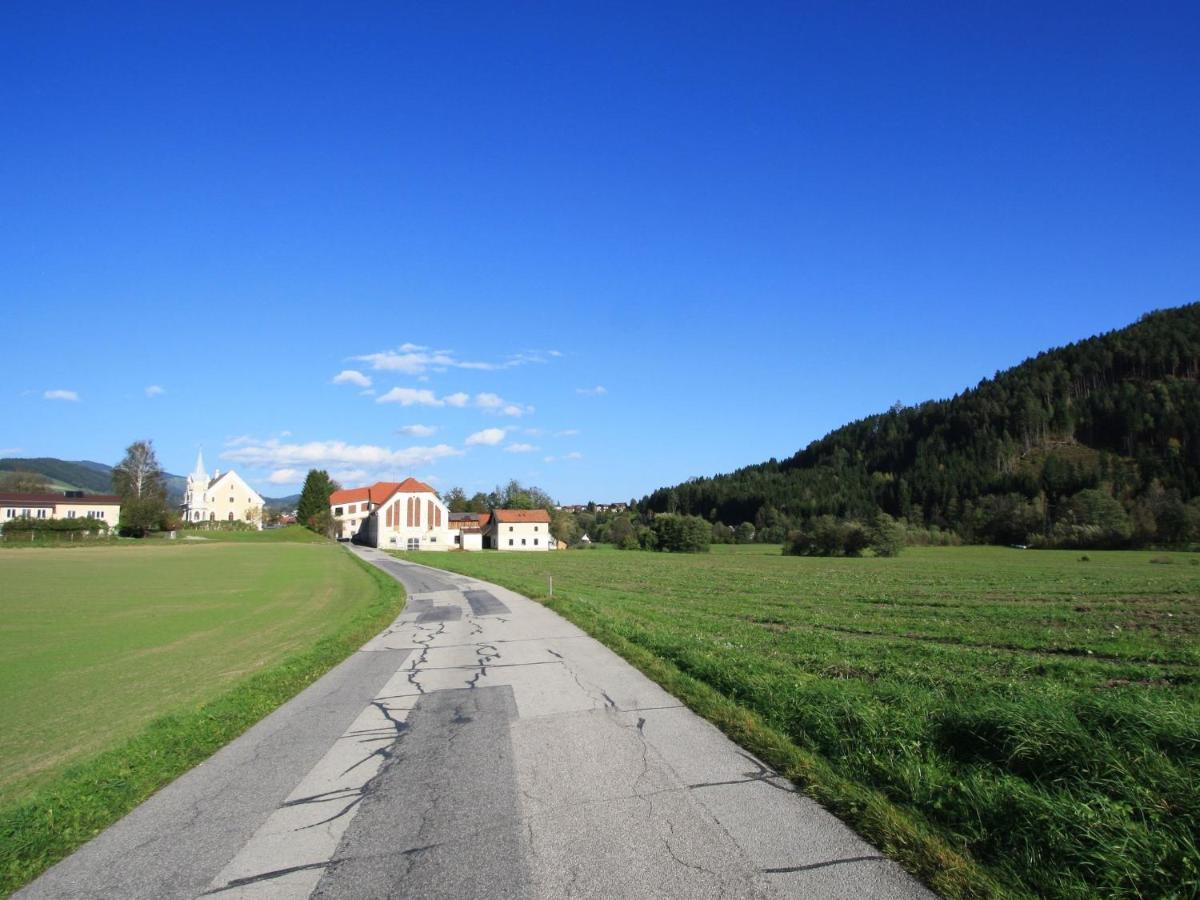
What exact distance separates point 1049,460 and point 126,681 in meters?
165

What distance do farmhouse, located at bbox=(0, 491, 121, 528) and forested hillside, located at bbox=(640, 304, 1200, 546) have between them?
117833mm

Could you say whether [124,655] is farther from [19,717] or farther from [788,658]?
[788,658]

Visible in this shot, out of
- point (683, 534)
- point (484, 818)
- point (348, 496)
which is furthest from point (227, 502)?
point (484, 818)

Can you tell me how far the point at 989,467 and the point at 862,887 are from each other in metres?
176

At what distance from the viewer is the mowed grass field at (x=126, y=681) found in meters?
6.28

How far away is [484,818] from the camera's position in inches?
214

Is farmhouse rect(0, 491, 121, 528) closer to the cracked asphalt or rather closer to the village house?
the village house

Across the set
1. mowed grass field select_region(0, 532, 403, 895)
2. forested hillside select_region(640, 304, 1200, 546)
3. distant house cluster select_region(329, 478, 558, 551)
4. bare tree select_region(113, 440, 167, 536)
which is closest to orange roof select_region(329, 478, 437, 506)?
distant house cluster select_region(329, 478, 558, 551)

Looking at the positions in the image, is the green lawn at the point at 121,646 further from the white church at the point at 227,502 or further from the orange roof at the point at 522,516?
the white church at the point at 227,502

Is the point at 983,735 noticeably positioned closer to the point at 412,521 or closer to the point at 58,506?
the point at 412,521

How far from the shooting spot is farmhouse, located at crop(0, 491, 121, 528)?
10606 centimetres

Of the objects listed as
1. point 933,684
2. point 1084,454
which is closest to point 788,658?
point 933,684

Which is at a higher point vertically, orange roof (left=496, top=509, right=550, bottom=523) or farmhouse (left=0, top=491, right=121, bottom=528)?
farmhouse (left=0, top=491, right=121, bottom=528)

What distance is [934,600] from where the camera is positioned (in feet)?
92.2
